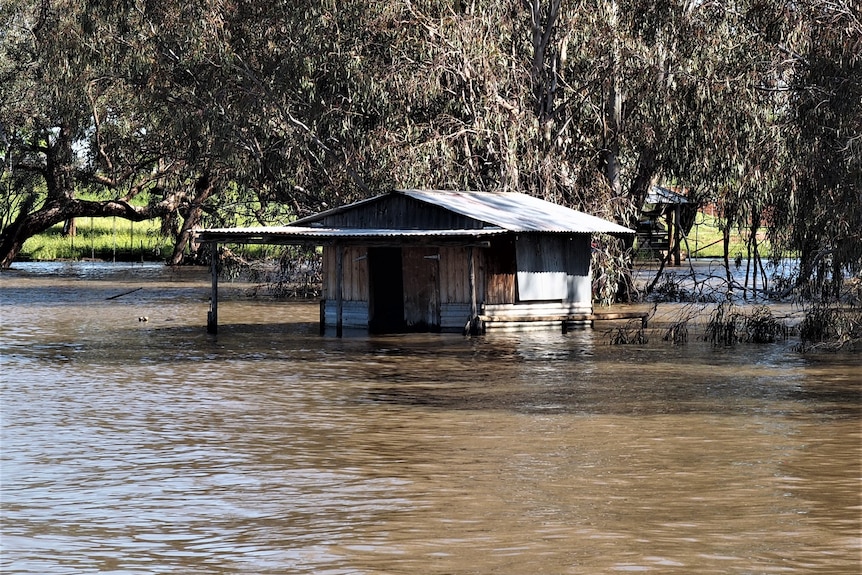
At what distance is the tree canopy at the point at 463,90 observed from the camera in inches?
1366

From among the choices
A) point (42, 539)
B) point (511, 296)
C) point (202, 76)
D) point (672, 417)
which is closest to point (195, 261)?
point (202, 76)

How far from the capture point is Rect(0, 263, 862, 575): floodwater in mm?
9805

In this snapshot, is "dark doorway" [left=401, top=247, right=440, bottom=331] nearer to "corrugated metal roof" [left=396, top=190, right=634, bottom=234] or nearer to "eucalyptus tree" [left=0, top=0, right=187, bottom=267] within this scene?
"corrugated metal roof" [left=396, top=190, right=634, bottom=234]

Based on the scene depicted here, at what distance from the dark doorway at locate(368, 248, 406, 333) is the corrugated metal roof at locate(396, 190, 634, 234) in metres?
1.60

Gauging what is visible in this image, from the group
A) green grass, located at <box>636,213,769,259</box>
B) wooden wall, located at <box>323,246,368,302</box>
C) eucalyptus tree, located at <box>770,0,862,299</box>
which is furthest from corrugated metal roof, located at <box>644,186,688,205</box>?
eucalyptus tree, located at <box>770,0,862,299</box>

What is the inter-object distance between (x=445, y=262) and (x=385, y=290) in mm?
2095

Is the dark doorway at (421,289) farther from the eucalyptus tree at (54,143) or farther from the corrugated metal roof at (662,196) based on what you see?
the eucalyptus tree at (54,143)

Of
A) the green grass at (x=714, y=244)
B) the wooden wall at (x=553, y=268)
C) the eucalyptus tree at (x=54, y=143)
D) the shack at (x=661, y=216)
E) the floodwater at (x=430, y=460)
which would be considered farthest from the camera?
the green grass at (x=714, y=244)

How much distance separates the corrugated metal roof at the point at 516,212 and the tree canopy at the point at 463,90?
9.06ft

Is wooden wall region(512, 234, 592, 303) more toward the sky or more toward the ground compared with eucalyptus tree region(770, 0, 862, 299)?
more toward the ground

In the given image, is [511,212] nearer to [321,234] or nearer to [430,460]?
[321,234]

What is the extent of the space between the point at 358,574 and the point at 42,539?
2.65m

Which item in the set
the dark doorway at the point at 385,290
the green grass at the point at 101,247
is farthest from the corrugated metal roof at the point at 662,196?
the green grass at the point at 101,247

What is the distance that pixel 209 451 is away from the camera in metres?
14.3
